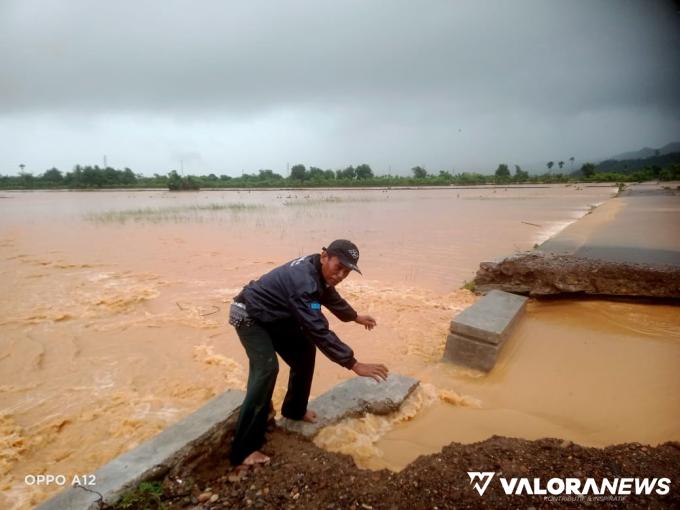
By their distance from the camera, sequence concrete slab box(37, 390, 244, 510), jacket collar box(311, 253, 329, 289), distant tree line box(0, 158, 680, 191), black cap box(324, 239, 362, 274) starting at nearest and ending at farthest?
concrete slab box(37, 390, 244, 510) → black cap box(324, 239, 362, 274) → jacket collar box(311, 253, 329, 289) → distant tree line box(0, 158, 680, 191)

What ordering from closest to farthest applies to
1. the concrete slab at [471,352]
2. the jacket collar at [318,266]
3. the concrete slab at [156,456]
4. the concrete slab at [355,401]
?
the concrete slab at [156,456] → the jacket collar at [318,266] → the concrete slab at [355,401] → the concrete slab at [471,352]

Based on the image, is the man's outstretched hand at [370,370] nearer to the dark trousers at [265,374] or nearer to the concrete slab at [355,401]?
the dark trousers at [265,374]

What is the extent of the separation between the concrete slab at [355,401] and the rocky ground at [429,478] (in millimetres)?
395

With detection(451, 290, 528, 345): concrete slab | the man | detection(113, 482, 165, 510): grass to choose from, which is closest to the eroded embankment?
detection(451, 290, 528, 345): concrete slab

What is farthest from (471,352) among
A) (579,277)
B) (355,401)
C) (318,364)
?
(579,277)

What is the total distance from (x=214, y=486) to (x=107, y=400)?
200cm

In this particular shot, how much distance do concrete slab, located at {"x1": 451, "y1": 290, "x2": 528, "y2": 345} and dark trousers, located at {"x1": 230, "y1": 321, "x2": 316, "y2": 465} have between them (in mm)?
1836

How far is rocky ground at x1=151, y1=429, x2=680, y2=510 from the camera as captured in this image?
5.89 ft

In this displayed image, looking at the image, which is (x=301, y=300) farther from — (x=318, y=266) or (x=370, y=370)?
(x=370, y=370)

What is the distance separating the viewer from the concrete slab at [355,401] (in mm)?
2639

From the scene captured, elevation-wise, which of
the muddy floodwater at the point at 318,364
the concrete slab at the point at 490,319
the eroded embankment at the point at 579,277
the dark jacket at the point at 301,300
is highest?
the dark jacket at the point at 301,300

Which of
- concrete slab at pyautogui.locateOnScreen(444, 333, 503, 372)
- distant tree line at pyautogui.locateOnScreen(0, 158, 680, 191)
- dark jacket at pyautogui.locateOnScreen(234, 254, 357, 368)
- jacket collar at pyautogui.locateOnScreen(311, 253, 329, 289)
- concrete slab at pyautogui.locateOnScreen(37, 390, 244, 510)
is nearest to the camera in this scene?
concrete slab at pyautogui.locateOnScreen(37, 390, 244, 510)

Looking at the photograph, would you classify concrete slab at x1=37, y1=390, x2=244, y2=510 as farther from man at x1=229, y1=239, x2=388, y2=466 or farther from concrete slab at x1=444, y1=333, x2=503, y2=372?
concrete slab at x1=444, y1=333, x2=503, y2=372

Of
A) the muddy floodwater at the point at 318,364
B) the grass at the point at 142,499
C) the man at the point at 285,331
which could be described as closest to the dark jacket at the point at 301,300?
the man at the point at 285,331
